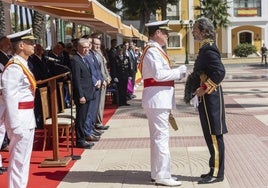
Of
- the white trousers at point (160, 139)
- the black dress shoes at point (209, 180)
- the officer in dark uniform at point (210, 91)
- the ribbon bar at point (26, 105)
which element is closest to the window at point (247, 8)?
the officer in dark uniform at point (210, 91)

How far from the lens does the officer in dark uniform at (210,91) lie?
646 centimetres

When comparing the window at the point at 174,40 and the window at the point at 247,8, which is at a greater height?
the window at the point at 247,8

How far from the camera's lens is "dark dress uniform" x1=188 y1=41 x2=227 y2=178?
646 cm

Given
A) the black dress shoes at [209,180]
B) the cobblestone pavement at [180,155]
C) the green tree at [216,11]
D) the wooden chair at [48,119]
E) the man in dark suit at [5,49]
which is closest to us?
the black dress shoes at [209,180]

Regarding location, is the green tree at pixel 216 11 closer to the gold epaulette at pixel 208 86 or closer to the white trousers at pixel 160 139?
the gold epaulette at pixel 208 86

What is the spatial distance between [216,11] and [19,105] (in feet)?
198

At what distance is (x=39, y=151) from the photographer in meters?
9.20

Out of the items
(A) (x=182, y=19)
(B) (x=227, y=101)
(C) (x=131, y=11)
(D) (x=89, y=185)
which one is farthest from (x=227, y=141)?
(A) (x=182, y=19)

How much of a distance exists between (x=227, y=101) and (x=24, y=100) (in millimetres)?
11385

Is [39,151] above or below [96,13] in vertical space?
below

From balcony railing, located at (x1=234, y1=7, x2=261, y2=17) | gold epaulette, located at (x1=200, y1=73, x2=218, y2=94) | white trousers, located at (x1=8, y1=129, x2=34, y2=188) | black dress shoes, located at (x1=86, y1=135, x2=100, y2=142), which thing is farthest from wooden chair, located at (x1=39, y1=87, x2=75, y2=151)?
balcony railing, located at (x1=234, y1=7, x2=261, y2=17)

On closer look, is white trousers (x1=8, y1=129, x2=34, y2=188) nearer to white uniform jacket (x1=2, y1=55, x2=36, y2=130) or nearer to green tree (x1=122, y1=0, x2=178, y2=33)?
white uniform jacket (x1=2, y1=55, x2=36, y2=130)

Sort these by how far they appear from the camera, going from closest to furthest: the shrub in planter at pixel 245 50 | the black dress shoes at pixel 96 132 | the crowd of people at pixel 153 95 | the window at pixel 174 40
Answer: the crowd of people at pixel 153 95 < the black dress shoes at pixel 96 132 < the shrub in planter at pixel 245 50 < the window at pixel 174 40

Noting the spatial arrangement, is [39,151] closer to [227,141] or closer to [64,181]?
[64,181]
